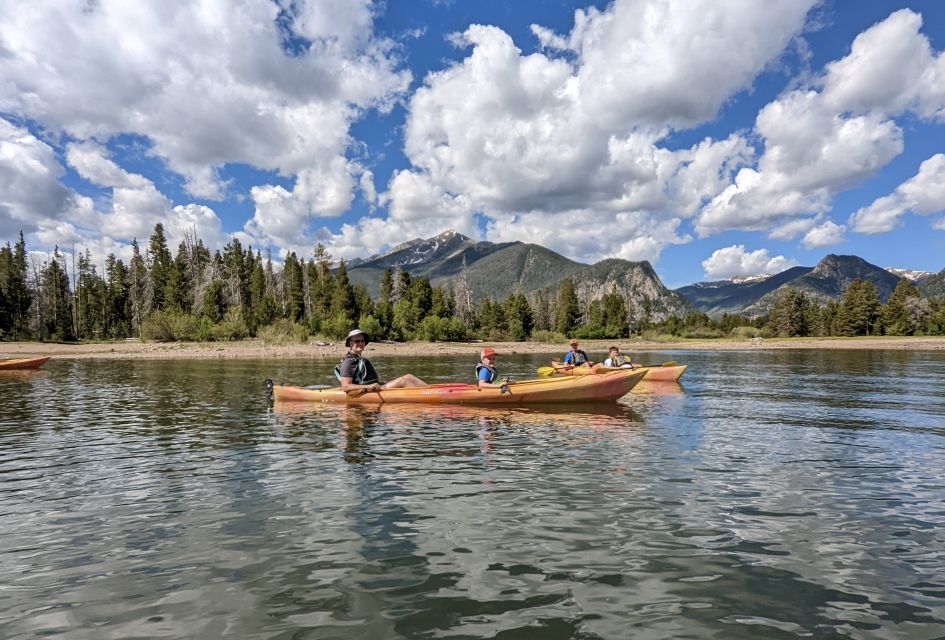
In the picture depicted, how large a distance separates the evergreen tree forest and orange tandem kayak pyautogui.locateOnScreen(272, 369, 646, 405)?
57.4 meters

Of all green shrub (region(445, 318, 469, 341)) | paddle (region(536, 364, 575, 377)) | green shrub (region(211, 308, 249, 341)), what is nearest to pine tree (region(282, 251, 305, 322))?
green shrub (region(211, 308, 249, 341))

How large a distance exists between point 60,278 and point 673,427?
124 meters

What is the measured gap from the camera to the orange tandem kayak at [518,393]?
19.5 meters

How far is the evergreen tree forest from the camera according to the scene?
83125mm

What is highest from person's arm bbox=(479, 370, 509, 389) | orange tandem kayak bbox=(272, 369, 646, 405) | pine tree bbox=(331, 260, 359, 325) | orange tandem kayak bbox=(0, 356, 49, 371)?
pine tree bbox=(331, 260, 359, 325)

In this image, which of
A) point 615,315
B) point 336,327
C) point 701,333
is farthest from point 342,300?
point 701,333

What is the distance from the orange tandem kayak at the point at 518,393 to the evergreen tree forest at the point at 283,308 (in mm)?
57363

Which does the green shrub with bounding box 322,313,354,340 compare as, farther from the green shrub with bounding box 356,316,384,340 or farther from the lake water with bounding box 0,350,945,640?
the lake water with bounding box 0,350,945,640

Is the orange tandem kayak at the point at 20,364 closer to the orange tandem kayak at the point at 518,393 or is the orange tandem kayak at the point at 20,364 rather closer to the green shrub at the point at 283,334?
the green shrub at the point at 283,334

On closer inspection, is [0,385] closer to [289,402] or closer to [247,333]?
[289,402]

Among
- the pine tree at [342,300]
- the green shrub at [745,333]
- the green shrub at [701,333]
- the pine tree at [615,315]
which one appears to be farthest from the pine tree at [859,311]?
the pine tree at [342,300]

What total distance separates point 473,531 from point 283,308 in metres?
102

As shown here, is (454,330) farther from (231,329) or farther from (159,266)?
(159,266)

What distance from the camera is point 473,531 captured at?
7.57 m
